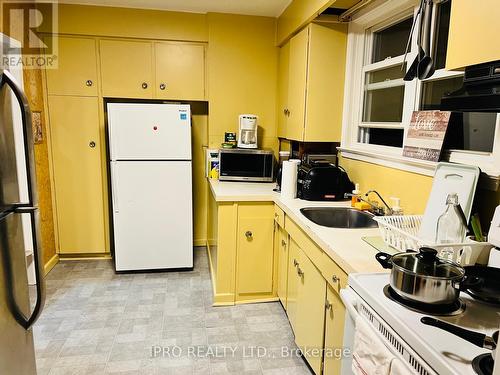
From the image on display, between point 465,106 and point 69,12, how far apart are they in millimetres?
3452

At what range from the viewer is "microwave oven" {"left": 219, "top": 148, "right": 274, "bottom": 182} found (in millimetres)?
3277

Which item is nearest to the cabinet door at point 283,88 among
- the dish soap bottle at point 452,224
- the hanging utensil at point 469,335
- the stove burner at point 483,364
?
the dish soap bottle at point 452,224

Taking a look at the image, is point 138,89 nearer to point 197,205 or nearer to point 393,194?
point 197,205

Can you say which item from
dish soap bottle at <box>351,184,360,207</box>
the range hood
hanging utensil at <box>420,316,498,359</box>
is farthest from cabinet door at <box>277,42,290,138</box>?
hanging utensil at <box>420,316,498,359</box>

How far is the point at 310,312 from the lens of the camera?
191cm

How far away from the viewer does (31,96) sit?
3074mm

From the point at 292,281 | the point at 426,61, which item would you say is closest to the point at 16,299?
the point at 292,281

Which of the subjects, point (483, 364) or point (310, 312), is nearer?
point (483, 364)

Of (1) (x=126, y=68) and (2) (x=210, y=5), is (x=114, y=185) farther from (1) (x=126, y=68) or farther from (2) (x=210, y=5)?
(2) (x=210, y=5)

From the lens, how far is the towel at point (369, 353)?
3.12ft

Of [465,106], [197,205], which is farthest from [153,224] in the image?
[465,106]

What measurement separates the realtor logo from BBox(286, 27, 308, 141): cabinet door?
222 cm

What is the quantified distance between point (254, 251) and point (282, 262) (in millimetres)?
265

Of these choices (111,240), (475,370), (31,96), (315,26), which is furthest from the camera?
(111,240)
